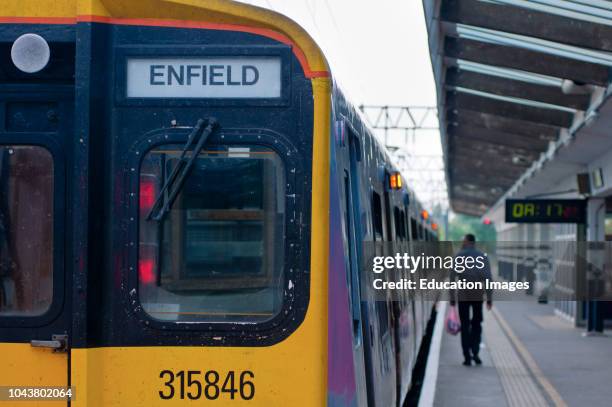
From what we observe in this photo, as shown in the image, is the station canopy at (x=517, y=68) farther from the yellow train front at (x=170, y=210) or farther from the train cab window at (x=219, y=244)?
the train cab window at (x=219, y=244)

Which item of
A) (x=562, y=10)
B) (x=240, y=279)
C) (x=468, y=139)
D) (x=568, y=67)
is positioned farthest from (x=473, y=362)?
(x=240, y=279)

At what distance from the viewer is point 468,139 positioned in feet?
73.9

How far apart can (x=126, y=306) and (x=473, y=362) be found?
11634 millimetres

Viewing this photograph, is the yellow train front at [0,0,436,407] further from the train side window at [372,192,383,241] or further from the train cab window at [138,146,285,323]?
the train side window at [372,192,383,241]

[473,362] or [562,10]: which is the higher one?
[562,10]

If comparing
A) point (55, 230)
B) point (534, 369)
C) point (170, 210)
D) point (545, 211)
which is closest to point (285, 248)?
point (170, 210)

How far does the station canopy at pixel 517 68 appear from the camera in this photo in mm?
11727

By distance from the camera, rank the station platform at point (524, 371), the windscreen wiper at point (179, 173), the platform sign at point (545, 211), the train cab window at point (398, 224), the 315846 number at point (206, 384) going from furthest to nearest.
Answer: the platform sign at point (545, 211) < the station platform at point (524, 371) < the train cab window at point (398, 224) < the windscreen wiper at point (179, 173) < the 315846 number at point (206, 384)

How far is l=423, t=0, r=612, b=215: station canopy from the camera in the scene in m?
11.7

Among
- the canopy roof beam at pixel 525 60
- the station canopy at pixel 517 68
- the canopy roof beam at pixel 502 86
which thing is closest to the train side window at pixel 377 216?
the station canopy at pixel 517 68

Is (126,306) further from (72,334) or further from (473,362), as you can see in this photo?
(473,362)

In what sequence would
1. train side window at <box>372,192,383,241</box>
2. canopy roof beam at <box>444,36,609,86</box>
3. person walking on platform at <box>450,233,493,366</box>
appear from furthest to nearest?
person walking on platform at <box>450,233,493,366</box>, canopy roof beam at <box>444,36,609,86</box>, train side window at <box>372,192,383,241</box>

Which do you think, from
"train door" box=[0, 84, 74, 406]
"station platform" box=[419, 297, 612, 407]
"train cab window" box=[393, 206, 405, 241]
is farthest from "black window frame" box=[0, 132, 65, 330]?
"station platform" box=[419, 297, 612, 407]

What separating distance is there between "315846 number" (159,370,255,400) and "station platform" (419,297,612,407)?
6.54 m
